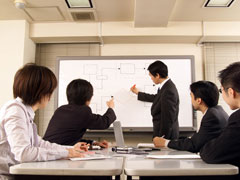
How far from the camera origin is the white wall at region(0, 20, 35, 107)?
3578mm

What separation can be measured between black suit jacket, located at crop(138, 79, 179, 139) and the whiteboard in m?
0.96

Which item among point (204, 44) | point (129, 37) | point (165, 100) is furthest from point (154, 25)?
point (165, 100)

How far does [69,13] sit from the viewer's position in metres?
3.38

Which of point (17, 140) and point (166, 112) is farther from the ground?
point (166, 112)

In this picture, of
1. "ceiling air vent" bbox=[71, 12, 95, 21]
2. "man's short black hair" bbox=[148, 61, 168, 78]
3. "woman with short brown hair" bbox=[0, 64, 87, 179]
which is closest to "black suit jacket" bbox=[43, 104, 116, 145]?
"woman with short brown hair" bbox=[0, 64, 87, 179]

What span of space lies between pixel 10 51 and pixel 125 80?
1.72 metres

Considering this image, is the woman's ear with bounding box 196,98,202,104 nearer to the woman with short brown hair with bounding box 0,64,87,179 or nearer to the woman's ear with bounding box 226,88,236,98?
the woman's ear with bounding box 226,88,236,98

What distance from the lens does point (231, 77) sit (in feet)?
4.20

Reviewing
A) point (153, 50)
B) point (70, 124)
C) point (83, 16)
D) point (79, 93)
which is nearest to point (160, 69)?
point (79, 93)

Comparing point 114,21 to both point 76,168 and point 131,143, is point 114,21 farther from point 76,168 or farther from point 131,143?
point 76,168

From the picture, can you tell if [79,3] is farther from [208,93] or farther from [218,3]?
[208,93]

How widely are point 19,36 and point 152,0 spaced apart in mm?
1998

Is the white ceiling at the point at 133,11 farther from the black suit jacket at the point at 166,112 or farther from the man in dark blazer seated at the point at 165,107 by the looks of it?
the black suit jacket at the point at 166,112

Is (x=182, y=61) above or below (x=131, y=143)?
above
